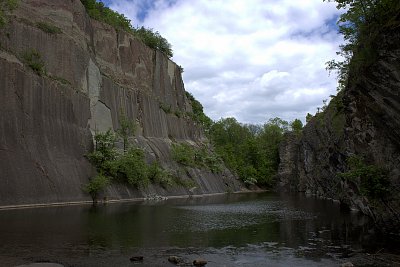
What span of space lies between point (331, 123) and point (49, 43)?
34.8 m

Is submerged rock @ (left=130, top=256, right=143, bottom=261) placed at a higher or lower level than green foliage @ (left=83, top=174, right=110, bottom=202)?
lower

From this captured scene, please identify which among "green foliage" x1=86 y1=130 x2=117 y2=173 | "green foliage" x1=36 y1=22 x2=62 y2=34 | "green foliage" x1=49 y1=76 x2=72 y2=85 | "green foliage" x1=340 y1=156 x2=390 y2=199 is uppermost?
"green foliage" x1=36 y1=22 x2=62 y2=34

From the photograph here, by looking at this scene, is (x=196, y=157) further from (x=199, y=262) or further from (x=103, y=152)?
(x=199, y=262)

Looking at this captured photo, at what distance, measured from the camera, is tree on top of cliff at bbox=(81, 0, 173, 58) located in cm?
6150

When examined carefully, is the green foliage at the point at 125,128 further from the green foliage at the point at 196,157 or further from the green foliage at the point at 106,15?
the green foliage at the point at 106,15

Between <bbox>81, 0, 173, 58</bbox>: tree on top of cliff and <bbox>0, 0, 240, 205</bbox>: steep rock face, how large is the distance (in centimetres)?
170

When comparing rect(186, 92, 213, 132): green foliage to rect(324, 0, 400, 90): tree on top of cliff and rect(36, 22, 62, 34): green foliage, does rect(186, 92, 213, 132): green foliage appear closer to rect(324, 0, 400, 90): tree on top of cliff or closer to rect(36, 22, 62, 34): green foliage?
rect(36, 22, 62, 34): green foliage

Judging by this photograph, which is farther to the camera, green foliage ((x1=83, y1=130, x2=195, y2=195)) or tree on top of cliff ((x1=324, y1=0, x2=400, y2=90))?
green foliage ((x1=83, y1=130, x2=195, y2=195))

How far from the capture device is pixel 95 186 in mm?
41250

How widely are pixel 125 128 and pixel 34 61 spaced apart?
15.8 m

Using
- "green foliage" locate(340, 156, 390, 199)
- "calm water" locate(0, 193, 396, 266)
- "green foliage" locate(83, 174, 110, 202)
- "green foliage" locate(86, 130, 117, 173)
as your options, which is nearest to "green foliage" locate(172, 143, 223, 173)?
"green foliage" locate(86, 130, 117, 173)

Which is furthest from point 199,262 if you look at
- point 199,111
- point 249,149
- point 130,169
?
point 199,111

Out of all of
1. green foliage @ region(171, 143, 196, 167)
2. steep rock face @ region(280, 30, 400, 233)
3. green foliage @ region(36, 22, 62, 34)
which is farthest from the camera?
green foliage @ region(171, 143, 196, 167)

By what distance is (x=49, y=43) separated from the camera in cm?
4650
